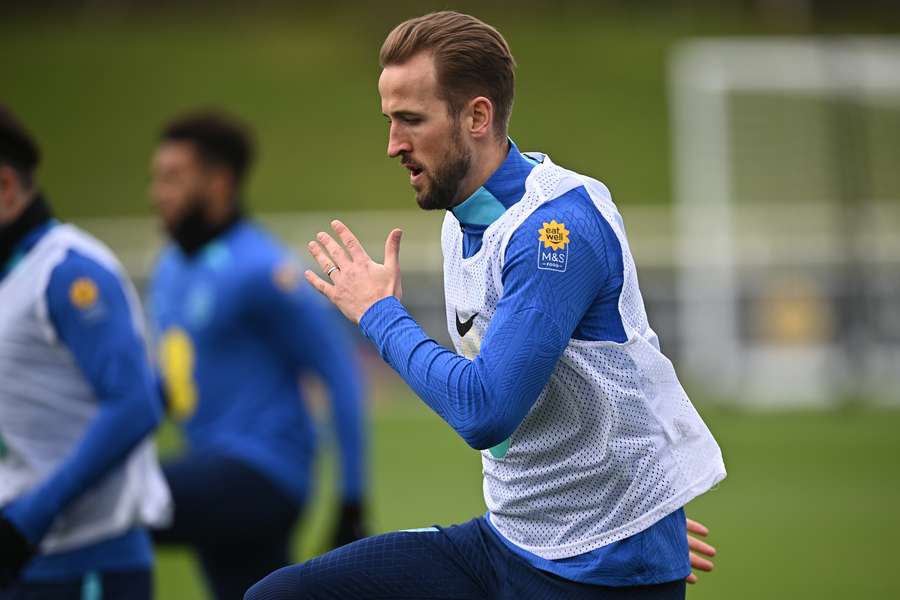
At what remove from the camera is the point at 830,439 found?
1516 centimetres

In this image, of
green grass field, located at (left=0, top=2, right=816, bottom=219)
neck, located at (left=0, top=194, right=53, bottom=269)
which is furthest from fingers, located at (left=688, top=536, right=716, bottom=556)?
green grass field, located at (left=0, top=2, right=816, bottom=219)

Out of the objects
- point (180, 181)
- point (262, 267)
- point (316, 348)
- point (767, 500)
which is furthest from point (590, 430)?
point (767, 500)

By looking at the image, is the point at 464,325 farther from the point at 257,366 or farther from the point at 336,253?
the point at 257,366

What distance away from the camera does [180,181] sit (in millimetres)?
6223

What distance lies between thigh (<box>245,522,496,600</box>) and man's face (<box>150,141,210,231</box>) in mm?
3082

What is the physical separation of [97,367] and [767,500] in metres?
8.70

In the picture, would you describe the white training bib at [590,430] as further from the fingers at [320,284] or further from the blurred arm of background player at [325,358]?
the blurred arm of background player at [325,358]

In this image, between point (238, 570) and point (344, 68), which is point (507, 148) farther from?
point (344, 68)

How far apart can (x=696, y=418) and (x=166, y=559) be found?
6.83 meters

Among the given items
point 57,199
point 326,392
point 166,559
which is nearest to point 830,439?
point 166,559

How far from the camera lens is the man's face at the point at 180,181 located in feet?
20.3

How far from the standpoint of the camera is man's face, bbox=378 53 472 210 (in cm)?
325

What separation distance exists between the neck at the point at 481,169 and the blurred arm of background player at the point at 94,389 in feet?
4.69

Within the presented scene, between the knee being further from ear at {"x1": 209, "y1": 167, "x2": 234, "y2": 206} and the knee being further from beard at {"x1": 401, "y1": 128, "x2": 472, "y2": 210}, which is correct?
ear at {"x1": 209, "y1": 167, "x2": 234, "y2": 206}
